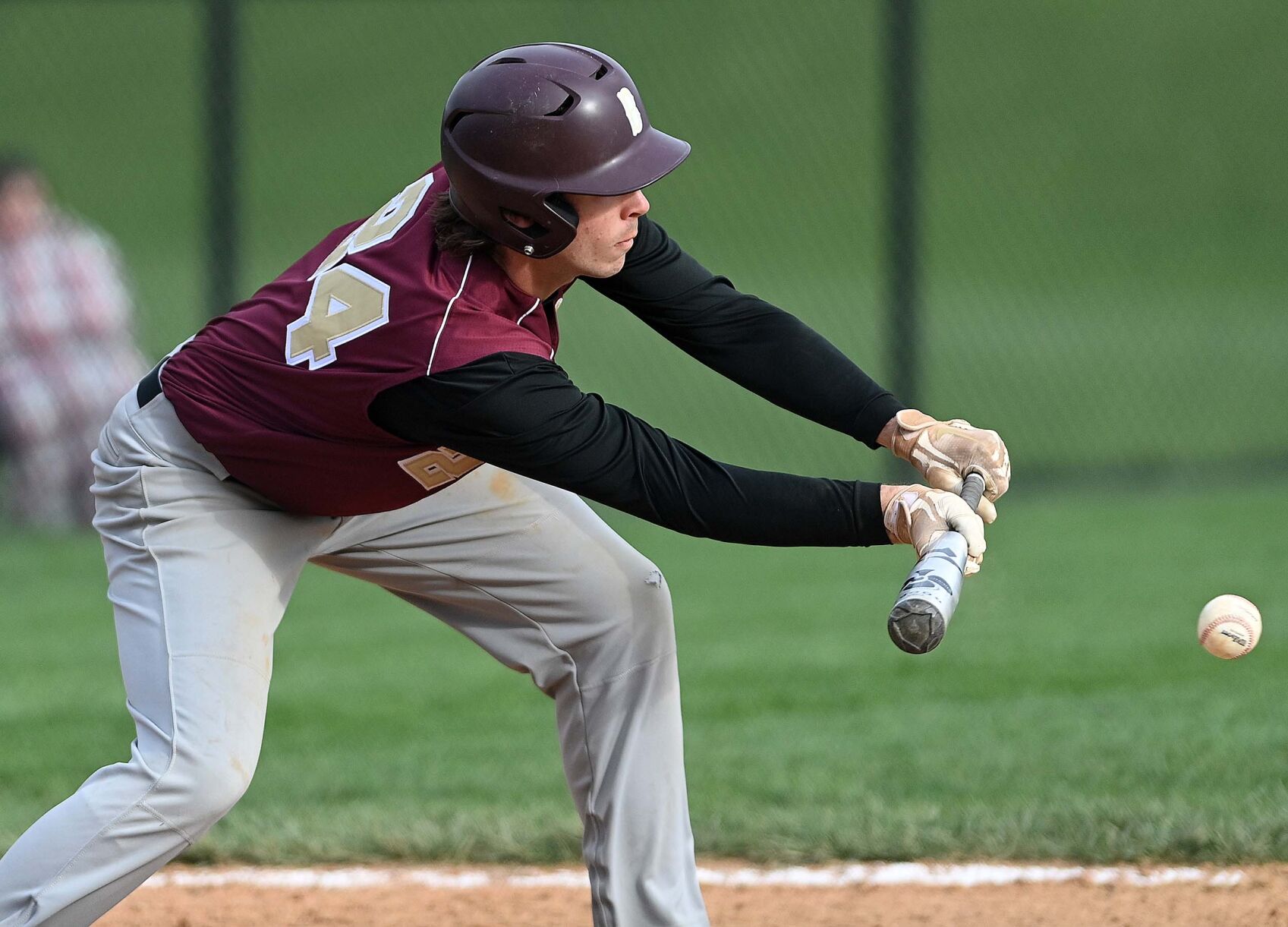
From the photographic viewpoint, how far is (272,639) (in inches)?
128

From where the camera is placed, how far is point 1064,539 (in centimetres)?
820

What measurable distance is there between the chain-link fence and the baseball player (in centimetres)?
974

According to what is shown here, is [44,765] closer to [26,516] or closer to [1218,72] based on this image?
[26,516]

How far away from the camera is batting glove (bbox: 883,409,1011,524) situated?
3121 millimetres

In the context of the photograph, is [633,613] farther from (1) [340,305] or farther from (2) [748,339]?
(1) [340,305]

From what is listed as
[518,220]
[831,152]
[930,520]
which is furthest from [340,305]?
[831,152]

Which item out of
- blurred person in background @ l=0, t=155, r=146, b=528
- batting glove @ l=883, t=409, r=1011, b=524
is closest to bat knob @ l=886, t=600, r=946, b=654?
batting glove @ l=883, t=409, r=1011, b=524

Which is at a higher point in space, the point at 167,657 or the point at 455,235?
the point at 455,235

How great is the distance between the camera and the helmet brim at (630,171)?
2939mm

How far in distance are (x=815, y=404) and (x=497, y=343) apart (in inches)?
31.0

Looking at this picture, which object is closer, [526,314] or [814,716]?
[526,314]

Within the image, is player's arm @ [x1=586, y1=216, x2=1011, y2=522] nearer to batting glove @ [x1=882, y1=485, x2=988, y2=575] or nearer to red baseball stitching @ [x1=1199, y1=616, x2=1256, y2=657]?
batting glove @ [x1=882, y1=485, x2=988, y2=575]

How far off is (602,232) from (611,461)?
17.2 inches

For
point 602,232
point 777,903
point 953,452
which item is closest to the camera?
point 602,232
